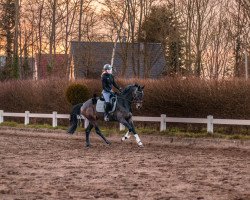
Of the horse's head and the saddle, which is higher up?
the horse's head

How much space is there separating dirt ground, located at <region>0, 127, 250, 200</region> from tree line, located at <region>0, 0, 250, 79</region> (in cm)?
1542

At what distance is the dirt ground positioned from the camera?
1070 centimetres

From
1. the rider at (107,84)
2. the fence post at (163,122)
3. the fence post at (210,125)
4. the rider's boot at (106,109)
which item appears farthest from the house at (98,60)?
the rider at (107,84)

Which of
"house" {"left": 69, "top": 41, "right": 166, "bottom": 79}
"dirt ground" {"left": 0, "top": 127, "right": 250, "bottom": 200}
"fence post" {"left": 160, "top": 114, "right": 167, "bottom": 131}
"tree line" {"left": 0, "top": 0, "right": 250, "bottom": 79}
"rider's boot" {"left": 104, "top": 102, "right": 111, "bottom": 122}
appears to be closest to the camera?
"dirt ground" {"left": 0, "top": 127, "right": 250, "bottom": 200}

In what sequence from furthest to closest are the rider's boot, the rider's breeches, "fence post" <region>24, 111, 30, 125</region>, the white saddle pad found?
1. "fence post" <region>24, 111, 30, 125</region>
2. the white saddle pad
3. the rider's boot
4. the rider's breeches

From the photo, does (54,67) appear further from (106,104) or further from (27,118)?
(106,104)

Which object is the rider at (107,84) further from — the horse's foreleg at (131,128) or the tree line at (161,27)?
the tree line at (161,27)

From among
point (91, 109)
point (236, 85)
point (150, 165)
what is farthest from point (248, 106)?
point (150, 165)

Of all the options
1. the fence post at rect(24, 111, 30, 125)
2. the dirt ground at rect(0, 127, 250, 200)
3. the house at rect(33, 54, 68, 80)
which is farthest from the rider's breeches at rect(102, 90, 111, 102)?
the house at rect(33, 54, 68, 80)

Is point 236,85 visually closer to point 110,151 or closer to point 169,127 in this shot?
point 169,127

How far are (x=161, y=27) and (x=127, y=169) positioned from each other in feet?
106

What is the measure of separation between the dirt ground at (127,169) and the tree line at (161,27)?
15.4 m

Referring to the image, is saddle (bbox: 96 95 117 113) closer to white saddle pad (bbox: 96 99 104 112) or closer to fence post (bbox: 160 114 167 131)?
white saddle pad (bbox: 96 99 104 112)

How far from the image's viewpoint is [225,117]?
2314 cm
